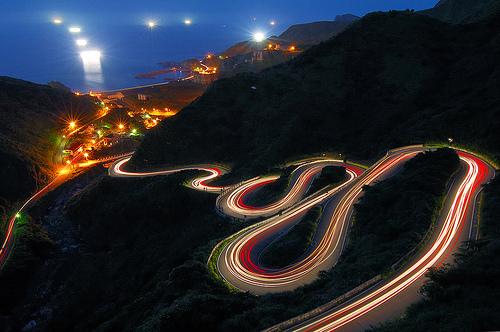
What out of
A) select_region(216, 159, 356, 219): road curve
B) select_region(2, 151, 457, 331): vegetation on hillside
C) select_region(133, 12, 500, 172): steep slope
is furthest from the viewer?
select_region(133, 12, 500, 172): steep slope

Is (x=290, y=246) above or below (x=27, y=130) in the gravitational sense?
below

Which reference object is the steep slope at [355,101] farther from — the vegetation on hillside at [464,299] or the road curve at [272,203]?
the vegetation on hillside at [464,299]

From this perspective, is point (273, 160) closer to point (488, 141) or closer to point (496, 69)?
point (488, 141)

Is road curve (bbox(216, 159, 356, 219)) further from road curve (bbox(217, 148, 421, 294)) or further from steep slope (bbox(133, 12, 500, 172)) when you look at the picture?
steep slope (bbox(133, 12, 500, 172))

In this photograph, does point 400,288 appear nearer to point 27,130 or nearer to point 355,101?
point 355,101

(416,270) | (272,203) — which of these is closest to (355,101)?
(272,203)

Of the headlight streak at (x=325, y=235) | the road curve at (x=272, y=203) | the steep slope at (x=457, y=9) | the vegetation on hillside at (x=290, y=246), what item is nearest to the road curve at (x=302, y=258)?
the headlight streak at (x=325, y=235)

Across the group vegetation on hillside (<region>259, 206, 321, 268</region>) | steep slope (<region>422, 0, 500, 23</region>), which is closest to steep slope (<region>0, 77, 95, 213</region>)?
vegetation on hillside (<region>259, 206, 321, 268</region>)

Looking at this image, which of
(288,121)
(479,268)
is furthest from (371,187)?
(288,121)
